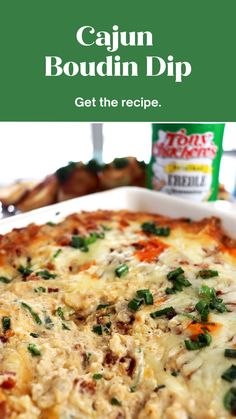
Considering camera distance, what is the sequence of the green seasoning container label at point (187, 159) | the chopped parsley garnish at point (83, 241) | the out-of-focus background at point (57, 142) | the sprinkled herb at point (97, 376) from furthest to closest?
the out-of-focus background at point (57, 142) < the green seasoning container label at point (187, 159) < the chopped parsley garnish at point (83, 241) < the sprinkled herb at point (97, 376)

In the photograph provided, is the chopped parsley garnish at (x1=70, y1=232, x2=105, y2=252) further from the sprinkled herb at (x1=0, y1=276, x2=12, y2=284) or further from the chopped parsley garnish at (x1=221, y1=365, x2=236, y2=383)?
the chopped parsley garnish at (x1=221, y1=365, x2=236, y2=383)

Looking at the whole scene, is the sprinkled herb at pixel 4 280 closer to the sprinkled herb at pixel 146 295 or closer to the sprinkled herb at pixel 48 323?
the sprinkled herb at pixel 48 323

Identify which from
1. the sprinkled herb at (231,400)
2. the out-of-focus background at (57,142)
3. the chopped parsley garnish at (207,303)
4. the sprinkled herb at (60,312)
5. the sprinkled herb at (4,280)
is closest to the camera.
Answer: the sprinkled herb at (231,400)

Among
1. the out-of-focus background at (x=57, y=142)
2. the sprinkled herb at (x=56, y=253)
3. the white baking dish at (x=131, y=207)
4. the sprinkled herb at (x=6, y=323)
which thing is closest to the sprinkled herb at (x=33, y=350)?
the sprinkled herb at (x=6, y=323)

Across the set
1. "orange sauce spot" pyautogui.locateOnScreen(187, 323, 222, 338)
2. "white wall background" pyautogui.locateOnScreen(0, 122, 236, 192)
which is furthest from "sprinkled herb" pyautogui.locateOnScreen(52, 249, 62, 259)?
"white wall background" pyautogui.locateOnScreen(0, 122, 236, 192)

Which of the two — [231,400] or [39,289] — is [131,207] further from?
[231,400]

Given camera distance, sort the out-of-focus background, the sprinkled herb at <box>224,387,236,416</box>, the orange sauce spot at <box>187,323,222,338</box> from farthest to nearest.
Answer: the out-of-focus background, the orange sauce spot at <box>187,323,222,338</box>, the sprinkled herb at <box>224,387,236,416</box>

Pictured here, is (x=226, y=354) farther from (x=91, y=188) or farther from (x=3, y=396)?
(x=91, y=188)
